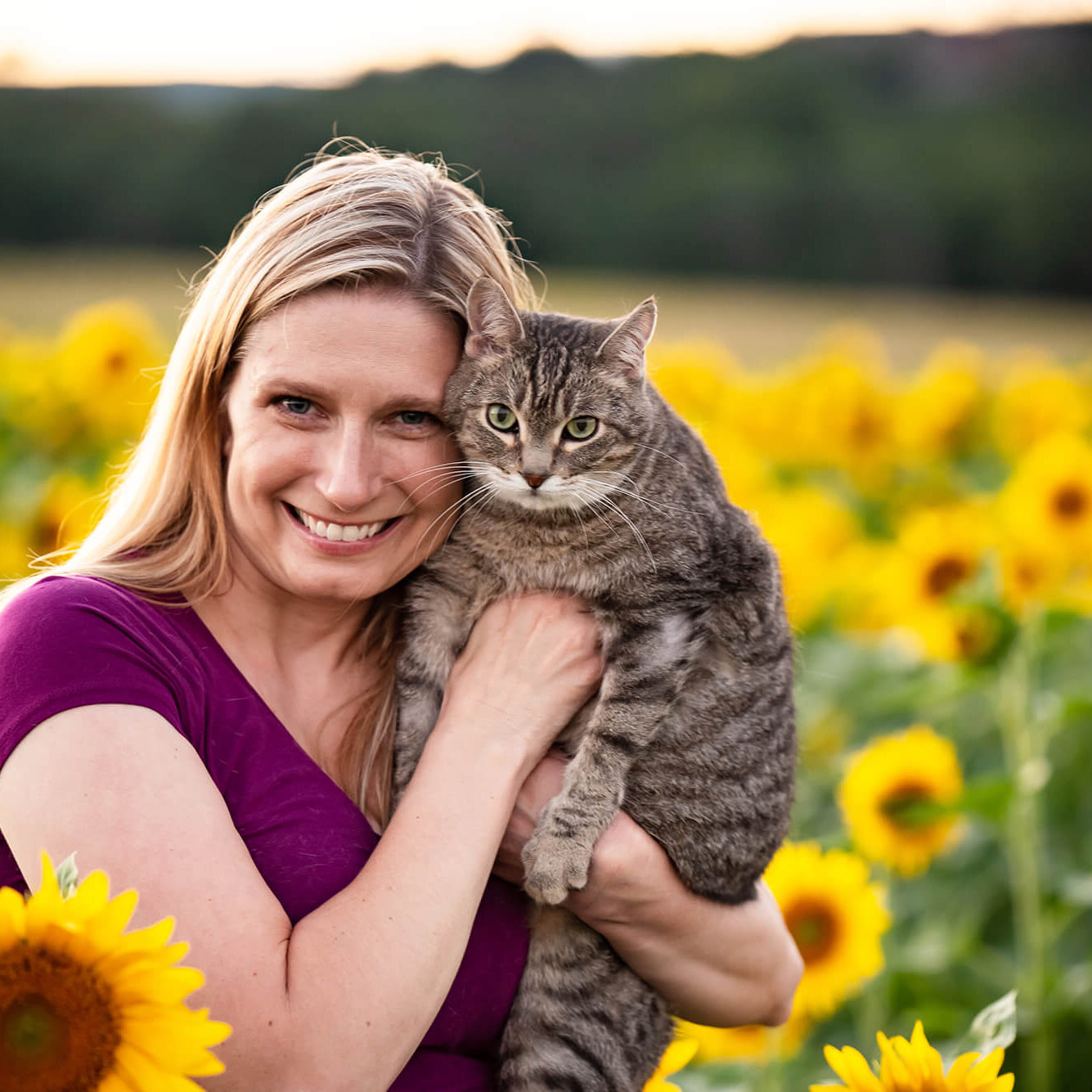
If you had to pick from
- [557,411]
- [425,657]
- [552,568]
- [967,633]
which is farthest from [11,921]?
[967,633]

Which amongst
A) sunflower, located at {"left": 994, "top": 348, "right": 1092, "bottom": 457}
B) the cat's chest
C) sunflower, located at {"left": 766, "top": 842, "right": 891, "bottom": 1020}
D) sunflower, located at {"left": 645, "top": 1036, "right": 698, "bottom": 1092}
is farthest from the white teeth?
sunflower, located at {"left": 994, "top": 348, "right": 1092, "bottom": 457}

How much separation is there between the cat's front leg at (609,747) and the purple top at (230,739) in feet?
0.64

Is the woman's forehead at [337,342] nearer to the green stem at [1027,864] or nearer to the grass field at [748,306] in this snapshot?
the green stem at [1027,864]

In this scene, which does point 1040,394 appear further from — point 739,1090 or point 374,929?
point 374,929

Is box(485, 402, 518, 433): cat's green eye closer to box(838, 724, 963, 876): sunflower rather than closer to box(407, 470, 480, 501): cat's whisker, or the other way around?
box(407, 470, 480, 501): cat's whisker

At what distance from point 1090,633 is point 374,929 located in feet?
14.6

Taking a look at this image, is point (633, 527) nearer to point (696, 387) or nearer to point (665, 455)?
point (665, 455)

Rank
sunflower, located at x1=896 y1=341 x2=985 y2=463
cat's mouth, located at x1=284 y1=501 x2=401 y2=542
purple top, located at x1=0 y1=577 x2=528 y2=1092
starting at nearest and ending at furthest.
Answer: purple top, located at x1=0 y1=577 x2=528 y2=1092 → cat's mouth, located at x1=284 y1=501 x2=401 y2=542 → sunflower, located at x1=896 y1=341 x2=985 y2=463

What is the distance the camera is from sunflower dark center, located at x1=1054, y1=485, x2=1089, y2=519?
4246 mm

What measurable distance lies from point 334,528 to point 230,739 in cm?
48

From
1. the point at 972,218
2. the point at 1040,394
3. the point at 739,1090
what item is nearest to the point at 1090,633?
the point at 1040,394

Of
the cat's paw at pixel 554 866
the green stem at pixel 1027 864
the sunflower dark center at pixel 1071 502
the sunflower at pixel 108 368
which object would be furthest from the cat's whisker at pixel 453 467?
the sunflower at pixel 108 368

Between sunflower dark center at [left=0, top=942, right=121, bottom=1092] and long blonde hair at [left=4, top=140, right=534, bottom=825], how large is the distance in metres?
1.22

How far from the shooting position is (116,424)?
18.7ft
